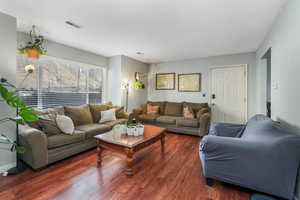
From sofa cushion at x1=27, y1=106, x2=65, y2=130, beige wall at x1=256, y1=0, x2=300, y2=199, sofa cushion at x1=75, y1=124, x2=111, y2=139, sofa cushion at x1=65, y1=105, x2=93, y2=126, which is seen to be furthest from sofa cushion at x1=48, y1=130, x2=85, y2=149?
beige wall at x1=256, y1=0, x2=300, y2=199

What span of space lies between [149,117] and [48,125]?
275cm

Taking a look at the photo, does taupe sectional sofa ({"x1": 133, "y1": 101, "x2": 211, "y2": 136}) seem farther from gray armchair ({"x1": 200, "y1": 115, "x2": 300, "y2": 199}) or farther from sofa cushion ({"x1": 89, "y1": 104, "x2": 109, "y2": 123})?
gray armchair ({"x1": 200, "y1": 115, "x2": 300, "y2": 199})

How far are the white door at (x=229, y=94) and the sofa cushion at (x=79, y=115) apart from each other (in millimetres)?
3783

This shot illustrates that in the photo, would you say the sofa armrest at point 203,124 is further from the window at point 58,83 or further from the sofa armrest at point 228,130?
the window at point 58,83

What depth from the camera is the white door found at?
427cm

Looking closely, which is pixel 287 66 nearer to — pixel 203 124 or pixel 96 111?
pixel 203 124

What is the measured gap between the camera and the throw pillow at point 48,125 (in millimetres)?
2424

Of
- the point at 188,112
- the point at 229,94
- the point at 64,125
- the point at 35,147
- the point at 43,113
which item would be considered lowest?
the point at 35,147

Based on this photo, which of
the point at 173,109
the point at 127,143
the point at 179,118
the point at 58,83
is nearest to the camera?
the point at 127,143

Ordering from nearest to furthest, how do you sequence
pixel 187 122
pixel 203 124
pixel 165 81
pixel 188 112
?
pixel 203 124, pixel 187 122, pixel 188 112, pixel 165 81

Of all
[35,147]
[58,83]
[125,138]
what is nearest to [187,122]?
[125,138]

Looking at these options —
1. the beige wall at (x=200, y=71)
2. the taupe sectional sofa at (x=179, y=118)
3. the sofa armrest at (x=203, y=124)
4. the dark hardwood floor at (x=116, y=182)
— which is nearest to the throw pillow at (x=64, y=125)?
the dark hardwood floor at (x=116, y=182)

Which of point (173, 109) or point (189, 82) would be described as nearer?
point (173, 109)

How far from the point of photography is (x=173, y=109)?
4.83m
